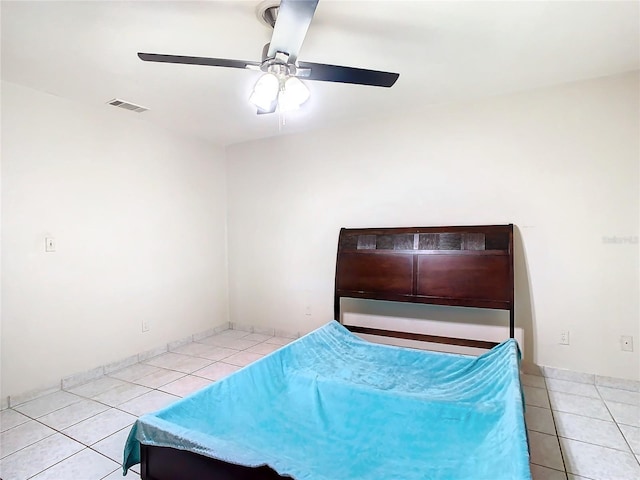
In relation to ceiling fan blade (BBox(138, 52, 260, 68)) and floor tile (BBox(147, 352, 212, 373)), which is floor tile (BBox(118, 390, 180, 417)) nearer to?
floor tile (BBox(147, 352, 212, 373))

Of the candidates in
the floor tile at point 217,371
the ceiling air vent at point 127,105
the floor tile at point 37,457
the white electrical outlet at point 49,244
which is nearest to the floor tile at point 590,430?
the floor tile at point 217,371

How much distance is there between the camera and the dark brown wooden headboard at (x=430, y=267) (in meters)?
2.78

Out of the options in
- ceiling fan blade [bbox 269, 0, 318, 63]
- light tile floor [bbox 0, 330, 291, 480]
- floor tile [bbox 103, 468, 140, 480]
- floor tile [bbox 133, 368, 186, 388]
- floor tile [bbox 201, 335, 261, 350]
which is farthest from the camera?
floor tile [bbox 201, 335, 261, 350]

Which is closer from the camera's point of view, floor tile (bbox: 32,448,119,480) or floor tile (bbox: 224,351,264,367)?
floor tile (bbox: 32,448,119,480)

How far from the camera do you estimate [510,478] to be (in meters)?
1.26

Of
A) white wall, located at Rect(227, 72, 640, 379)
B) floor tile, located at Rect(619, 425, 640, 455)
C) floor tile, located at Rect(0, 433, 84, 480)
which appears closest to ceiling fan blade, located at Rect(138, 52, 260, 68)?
white wall, located at Rect(227, 72, 640, 379)

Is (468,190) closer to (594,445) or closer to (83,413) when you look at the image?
(594,445)

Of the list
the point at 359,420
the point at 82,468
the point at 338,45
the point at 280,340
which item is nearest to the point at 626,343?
the point at 359,420

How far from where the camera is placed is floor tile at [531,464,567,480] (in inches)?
67.0

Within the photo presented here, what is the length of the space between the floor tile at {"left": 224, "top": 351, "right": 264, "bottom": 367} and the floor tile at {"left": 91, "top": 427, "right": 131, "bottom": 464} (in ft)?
3.85

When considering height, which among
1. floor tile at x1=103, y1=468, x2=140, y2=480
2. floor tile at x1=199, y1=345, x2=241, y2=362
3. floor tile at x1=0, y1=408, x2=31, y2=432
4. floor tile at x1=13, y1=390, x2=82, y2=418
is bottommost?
floor tile at x1=103, y1=468, x2=140, y2=480

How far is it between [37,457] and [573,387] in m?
3.58

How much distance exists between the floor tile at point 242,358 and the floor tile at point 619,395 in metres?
2.76

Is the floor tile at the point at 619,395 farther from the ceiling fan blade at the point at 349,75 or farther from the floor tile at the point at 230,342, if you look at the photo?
the floor tile at the point at 230,342
